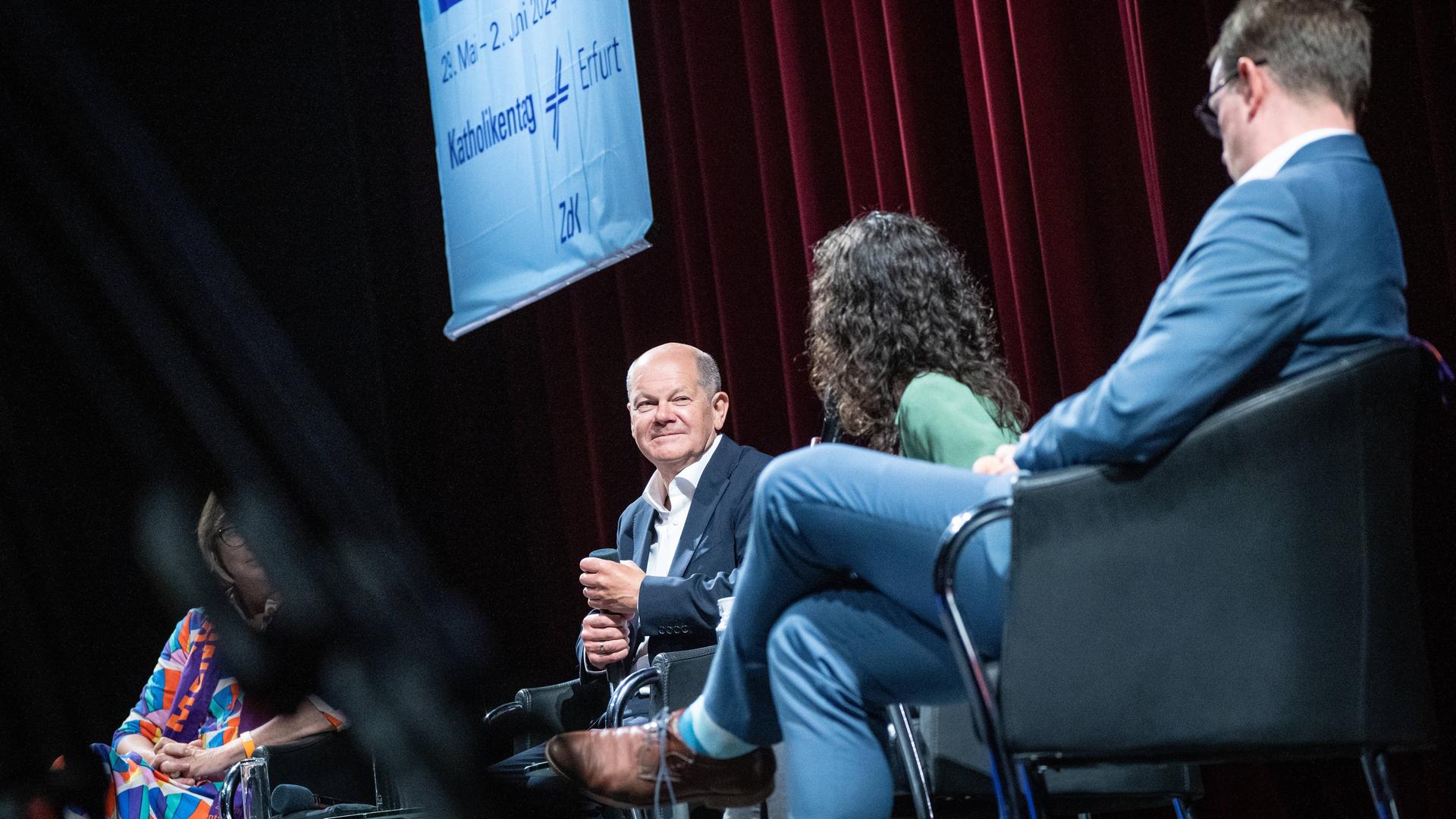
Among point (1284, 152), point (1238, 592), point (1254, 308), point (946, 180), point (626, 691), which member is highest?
point (946, 180)

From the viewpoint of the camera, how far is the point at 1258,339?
48.6 inches

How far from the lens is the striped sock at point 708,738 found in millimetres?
1628

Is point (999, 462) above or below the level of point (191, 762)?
above

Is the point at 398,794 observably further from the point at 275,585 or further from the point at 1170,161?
the point at 1170,161

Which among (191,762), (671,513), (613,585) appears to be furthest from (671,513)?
(191,762)

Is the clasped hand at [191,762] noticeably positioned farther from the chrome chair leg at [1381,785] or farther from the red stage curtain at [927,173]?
the chrome chair leg at [1381,785]

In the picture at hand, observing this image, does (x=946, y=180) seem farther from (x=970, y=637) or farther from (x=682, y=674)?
(x=970, y=637)

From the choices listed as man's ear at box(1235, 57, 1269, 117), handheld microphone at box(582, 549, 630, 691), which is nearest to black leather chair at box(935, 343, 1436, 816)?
man's ear at box(1235, 57, 1269, 117)

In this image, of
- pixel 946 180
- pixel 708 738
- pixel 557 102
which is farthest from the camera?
pixel 557 102

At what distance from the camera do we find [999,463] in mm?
1543

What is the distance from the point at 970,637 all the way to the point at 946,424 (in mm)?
435

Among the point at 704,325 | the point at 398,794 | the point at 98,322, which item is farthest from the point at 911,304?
the point at 98,322

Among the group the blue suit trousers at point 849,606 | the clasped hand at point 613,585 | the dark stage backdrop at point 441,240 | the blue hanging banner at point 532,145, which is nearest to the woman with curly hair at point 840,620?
the blue suit trousers at point 849,606

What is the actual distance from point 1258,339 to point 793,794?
0.70 m
